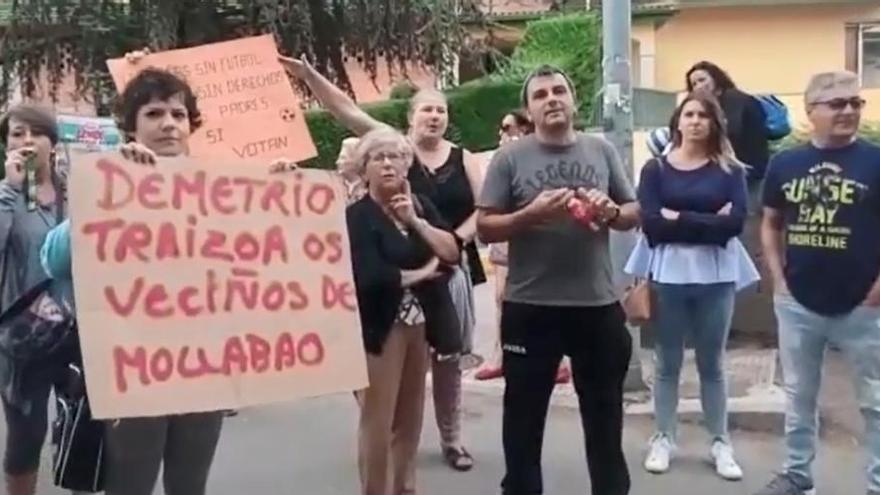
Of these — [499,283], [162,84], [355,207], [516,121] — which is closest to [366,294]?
[355,207]

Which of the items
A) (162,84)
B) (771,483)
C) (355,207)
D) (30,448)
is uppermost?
(162,84)

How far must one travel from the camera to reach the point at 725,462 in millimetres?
5938

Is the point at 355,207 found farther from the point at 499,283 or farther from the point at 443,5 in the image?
the point at 443,5

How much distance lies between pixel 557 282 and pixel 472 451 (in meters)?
1.98

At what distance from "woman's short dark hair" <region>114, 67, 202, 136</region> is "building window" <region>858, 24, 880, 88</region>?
2223 centimetres

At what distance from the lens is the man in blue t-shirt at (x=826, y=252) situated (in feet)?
16.7

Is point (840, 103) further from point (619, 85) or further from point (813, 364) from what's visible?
point (619, 85)

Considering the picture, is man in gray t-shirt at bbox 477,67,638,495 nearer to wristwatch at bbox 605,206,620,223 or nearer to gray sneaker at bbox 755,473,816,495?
wristwatch at bbox 605,206,620,223

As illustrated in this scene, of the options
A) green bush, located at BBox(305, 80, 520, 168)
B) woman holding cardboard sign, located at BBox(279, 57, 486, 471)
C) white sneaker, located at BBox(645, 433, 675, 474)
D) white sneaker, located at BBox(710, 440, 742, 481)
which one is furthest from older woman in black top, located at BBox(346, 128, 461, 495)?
green bush, located at BBox(305, 80, 520, 168)

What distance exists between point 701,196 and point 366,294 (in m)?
1.72

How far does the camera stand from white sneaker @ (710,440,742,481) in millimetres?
5883

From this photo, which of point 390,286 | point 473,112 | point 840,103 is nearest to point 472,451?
point 390,286

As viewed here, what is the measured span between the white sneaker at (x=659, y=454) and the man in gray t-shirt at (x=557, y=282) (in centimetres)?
113

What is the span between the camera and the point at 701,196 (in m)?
5.73
